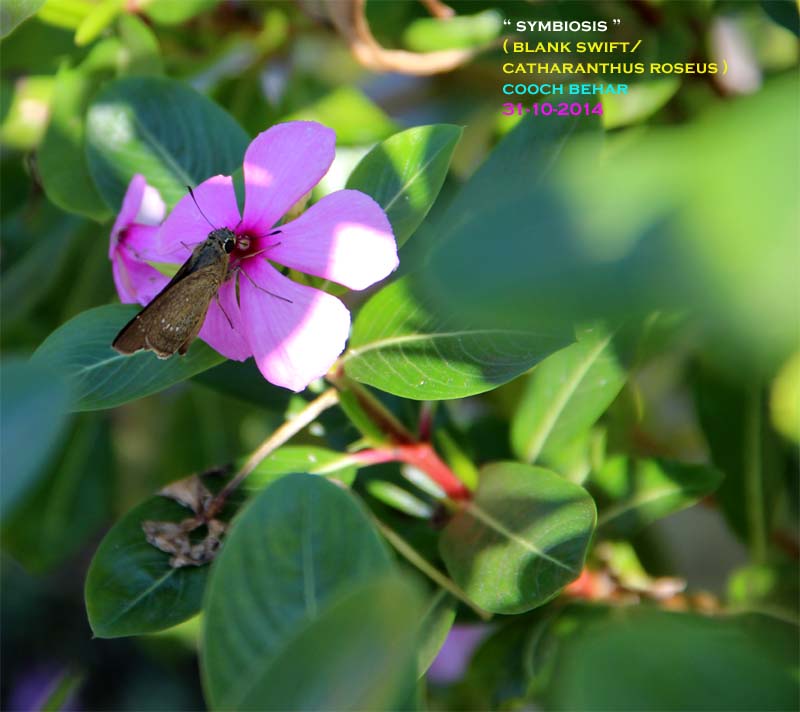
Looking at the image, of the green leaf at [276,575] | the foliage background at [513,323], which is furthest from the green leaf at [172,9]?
the green leaf at [276,575]

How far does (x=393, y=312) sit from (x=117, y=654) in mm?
1505

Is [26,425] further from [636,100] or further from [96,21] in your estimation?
[636,100]

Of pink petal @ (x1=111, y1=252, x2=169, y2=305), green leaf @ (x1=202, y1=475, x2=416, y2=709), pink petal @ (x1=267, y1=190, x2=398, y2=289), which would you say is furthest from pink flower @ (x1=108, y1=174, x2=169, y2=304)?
green leaf @ (x1=202, y1=475, x2=416, y2=709)

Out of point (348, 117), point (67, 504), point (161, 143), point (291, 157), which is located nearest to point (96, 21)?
point (161, 143)

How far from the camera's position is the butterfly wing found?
1.71ft

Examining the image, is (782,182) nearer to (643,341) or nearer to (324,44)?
(643,341)

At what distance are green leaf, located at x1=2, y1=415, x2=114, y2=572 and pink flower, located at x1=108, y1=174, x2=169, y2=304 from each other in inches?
22.9

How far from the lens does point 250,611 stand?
438mm

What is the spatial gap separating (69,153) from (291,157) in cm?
40

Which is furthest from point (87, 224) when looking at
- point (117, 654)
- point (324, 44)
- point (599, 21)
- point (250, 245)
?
point (117, 654)

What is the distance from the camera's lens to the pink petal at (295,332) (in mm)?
560

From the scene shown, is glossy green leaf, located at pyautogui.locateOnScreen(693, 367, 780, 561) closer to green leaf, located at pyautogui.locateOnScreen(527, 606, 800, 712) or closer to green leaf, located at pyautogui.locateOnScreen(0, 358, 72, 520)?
green leaf, located at pyautogui.locateOnScreen(527, 606, 800, 712)

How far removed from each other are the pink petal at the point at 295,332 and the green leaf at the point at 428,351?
5cm

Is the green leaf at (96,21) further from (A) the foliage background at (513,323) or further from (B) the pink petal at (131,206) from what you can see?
(B) the pink petal at (131,206)
